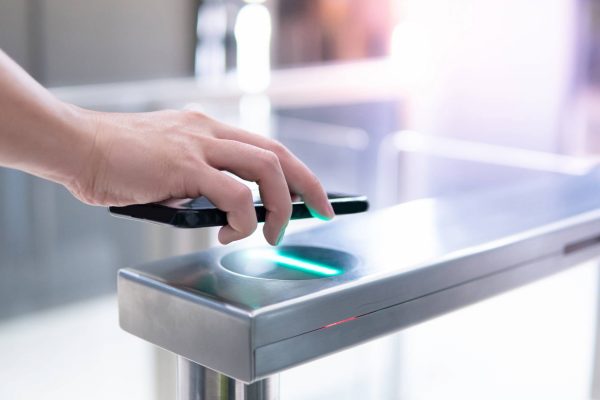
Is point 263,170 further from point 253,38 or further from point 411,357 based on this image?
point 253,38

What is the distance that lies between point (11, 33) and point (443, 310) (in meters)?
2.17

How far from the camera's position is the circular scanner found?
0.48 m

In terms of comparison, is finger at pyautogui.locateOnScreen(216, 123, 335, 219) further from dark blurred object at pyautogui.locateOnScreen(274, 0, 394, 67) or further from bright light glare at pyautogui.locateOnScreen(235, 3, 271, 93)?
dark blurred object at pyautogui.locateOnScreen(274, 0, 394, 67)

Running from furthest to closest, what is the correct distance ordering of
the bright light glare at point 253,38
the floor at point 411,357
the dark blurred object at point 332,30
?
the dark blurred object at point 332,30, the bright light glare at point 253,38, the floor at point 411,357

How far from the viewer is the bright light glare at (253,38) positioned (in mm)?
2771

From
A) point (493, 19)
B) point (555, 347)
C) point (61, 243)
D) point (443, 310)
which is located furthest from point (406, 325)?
point (493, 19)

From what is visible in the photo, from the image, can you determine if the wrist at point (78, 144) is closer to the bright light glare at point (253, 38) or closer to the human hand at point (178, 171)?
the human hand at point (178, 171)

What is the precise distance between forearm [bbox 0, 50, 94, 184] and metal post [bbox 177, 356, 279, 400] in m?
0.13

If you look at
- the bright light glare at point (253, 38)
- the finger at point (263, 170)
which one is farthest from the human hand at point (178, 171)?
the bright light glare at point (253, 38)

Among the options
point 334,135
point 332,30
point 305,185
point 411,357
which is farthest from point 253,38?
point 305,185

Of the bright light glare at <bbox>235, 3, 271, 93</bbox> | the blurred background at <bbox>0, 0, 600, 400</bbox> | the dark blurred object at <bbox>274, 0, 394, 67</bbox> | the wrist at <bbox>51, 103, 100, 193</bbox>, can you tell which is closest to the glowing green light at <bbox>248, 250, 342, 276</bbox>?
the wrist at <bbox>51, 103, 100, 193</bbox>

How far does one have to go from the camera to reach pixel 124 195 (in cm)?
48

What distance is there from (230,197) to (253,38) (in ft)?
8.22

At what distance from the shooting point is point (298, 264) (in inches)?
20.1
